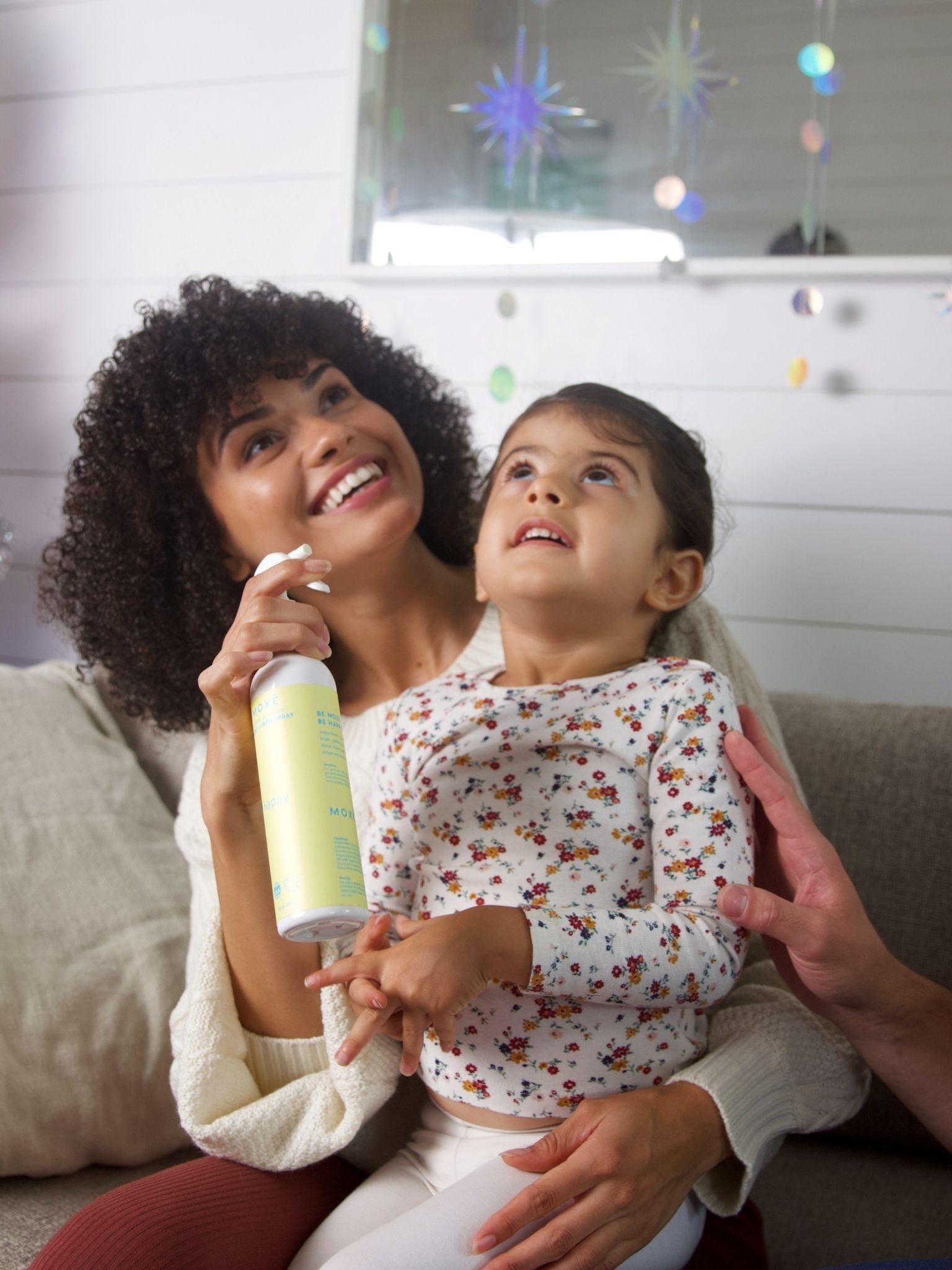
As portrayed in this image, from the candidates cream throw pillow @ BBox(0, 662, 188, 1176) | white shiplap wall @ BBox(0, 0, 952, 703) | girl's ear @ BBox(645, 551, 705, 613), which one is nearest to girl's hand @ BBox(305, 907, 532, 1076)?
girl's ear @ BBox(645, 551, 705, 613)

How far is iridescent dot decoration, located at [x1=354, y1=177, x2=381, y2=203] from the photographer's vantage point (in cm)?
211

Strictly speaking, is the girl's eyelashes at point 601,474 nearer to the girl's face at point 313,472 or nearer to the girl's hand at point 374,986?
the girl's face at point 313,472

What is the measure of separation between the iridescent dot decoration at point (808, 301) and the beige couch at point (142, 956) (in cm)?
62

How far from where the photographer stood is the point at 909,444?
1.84 m

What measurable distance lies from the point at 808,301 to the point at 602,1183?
135cm

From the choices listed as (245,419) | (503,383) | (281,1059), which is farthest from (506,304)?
(281,1059)

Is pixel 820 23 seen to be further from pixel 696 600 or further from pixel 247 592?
pixel 247 592

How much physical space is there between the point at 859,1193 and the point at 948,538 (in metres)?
0.95

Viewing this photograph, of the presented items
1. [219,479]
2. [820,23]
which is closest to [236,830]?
[219,479]

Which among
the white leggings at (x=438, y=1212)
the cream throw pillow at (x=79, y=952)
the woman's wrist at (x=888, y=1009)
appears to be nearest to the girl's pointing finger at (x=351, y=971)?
the white leggings at (x=438, y=1212)

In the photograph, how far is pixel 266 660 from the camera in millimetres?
912

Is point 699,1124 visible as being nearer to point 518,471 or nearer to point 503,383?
point 518,471

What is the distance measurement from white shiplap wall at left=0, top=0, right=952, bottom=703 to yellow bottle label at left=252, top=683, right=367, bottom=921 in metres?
1.20

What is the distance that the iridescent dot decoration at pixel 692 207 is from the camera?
6.23ft
